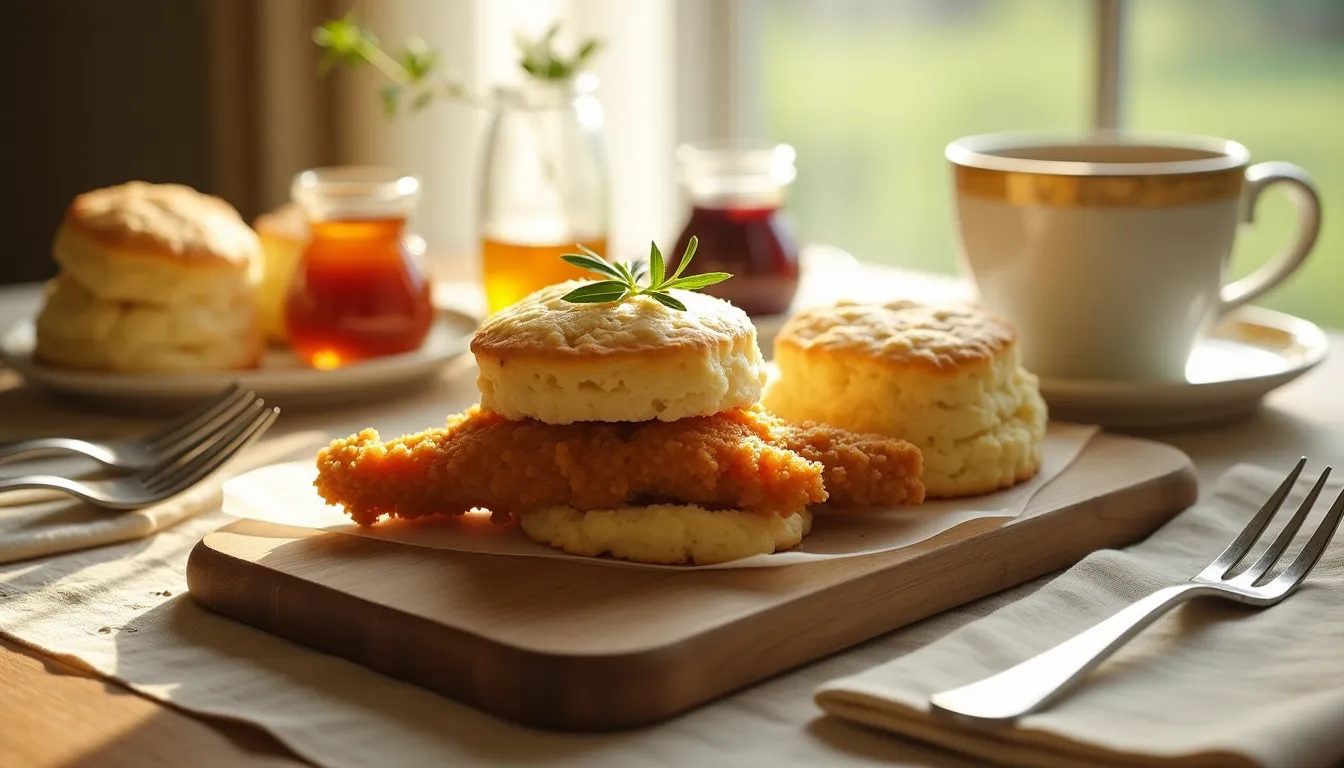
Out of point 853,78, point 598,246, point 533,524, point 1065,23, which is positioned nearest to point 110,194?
point 598,246

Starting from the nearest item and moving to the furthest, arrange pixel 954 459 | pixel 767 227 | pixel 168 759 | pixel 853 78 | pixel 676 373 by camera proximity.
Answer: pixel 168 759, pixel 676 373, pixel 954 459, pixel 767 227, pixel 853 78

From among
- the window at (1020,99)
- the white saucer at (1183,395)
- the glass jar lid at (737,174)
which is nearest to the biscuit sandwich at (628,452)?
the white saucer at (1183,395)

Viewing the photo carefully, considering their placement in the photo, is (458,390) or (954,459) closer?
(954,459)

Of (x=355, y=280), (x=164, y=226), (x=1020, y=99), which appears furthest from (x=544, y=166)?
(x=1020, y=99)

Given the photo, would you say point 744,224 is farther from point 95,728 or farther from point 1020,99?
point 1020,99

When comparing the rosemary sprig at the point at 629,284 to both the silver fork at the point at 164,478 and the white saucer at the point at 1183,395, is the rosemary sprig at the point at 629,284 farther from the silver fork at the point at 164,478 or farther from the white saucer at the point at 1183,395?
the white saucer at the point at 1183,395

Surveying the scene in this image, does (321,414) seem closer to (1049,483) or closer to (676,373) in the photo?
(676,373)
